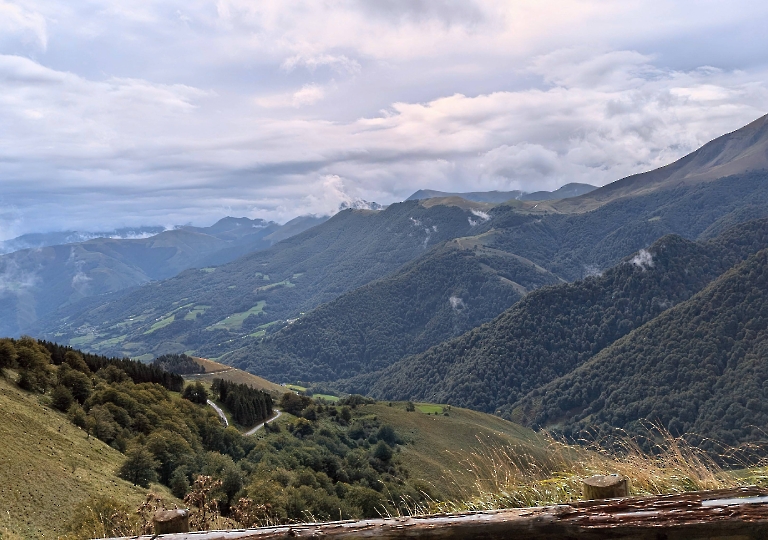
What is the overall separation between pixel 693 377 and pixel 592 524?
193 m

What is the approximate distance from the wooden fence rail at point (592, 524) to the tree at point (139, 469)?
29462 millimetres

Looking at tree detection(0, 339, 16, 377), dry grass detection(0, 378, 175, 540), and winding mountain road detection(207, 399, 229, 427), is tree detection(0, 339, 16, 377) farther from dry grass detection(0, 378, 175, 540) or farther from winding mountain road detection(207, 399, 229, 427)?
winding mountain road detection(207, 399, 229, 427)

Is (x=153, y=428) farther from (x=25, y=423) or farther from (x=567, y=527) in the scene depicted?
(x=567, y=527)

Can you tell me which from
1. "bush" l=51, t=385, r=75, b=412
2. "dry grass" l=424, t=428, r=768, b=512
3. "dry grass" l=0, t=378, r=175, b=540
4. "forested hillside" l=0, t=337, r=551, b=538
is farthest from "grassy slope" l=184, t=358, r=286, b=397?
"dry grass" l=424, t=428, r=768, b=512

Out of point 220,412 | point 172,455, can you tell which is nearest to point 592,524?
point 172,455

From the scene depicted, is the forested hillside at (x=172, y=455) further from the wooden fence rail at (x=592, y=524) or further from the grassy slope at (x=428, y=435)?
the wooden fence rail at (x=592, y=524)

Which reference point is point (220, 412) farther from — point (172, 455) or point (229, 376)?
point (229, 376)

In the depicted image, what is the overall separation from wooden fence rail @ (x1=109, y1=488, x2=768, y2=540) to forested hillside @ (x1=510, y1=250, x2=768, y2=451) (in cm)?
15432

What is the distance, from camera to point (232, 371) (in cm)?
15125

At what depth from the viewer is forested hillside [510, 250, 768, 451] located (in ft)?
488

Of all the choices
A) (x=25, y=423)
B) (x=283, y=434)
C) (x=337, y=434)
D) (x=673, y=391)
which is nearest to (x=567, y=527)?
(x=25, y=423)

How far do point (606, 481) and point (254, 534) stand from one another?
9.27ft

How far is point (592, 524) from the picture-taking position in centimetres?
343

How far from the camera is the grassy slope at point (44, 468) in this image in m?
18.0
